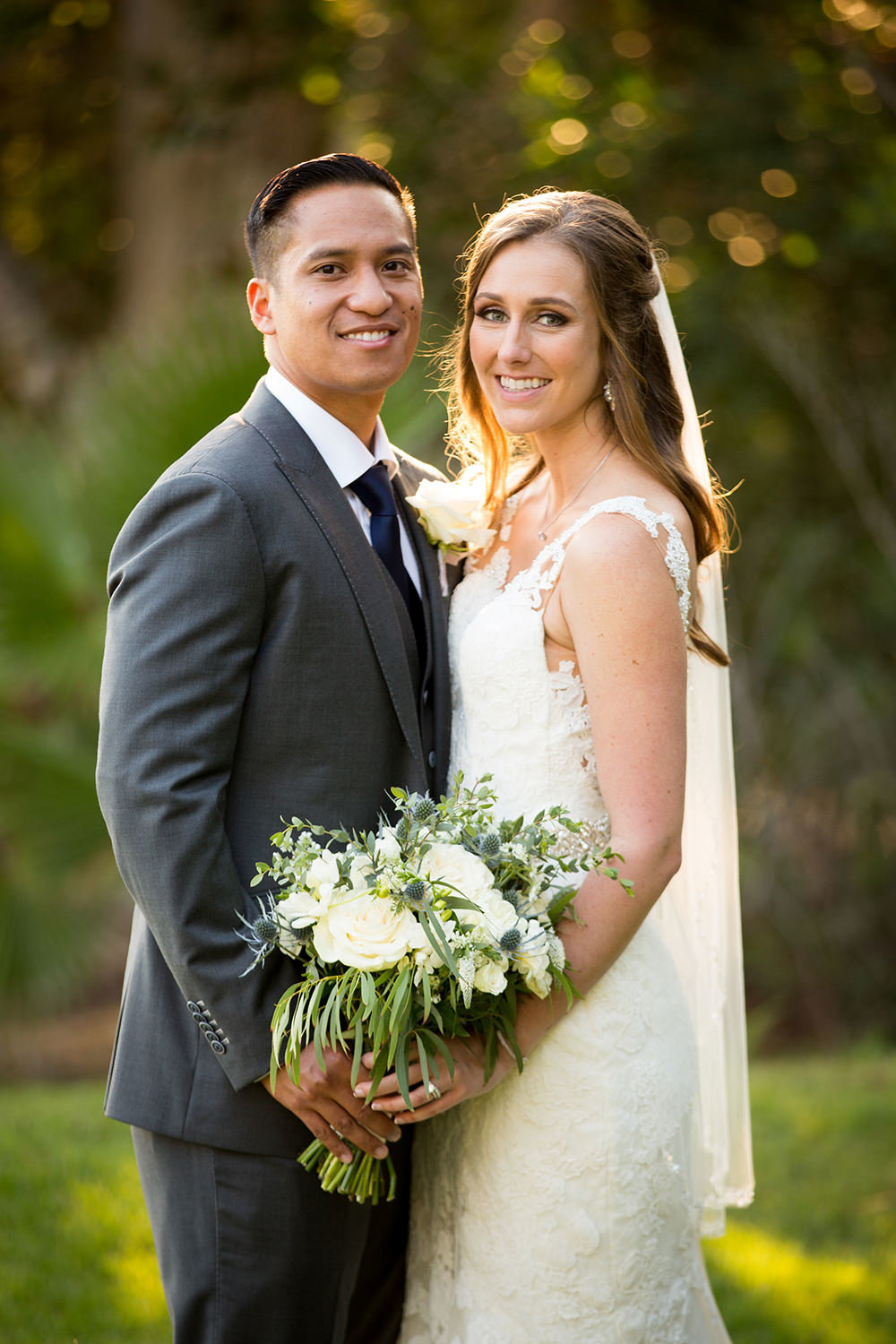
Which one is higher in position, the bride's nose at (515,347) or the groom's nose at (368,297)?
the groom's nose at (368,297)

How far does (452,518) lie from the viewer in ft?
9.66

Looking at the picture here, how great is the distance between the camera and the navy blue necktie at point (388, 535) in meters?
2.80

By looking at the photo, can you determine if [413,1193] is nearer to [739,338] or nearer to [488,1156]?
[488,1156]

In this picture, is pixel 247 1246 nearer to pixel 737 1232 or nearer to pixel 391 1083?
pixel 391 1083

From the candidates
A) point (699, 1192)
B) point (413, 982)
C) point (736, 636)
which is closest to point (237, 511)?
point (413, 982)

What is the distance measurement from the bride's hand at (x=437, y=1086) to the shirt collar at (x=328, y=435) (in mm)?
1268

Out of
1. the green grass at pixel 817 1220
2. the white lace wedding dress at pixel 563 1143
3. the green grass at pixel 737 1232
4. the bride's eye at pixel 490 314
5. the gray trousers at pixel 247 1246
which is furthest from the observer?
the green grass at pixel 817 1220

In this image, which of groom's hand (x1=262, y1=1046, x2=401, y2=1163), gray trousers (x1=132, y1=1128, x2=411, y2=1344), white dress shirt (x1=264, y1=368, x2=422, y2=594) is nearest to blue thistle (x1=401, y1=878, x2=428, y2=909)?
groom's hand (x1=262, y1=1046, x2=401, y2=1163)

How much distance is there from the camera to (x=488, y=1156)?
105 inches

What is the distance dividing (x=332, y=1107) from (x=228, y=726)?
0.77 metres

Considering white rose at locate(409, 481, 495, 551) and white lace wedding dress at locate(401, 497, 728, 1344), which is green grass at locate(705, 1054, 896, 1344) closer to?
white lace wedding dress at locate(401, 497, 728, 1344)

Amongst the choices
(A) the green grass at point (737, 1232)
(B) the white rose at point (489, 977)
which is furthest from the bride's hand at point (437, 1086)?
(A) the green grass at point (737, 1232)

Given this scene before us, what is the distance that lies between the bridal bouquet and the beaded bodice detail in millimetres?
392

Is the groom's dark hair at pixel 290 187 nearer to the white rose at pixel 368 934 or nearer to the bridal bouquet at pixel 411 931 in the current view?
the bridal bouquet at pixel 411 931
